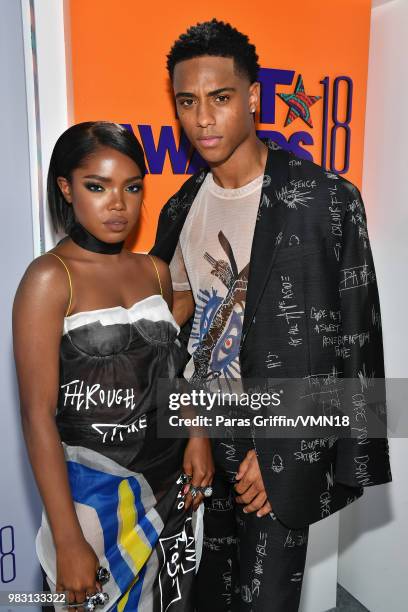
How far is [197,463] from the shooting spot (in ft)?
5.71

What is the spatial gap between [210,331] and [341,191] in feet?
1.87

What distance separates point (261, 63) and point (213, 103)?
0.74 meters

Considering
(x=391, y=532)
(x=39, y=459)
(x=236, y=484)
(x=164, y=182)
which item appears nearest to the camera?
(x=39, y=459)

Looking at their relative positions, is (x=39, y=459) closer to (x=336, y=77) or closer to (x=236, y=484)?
(x=236, y=484)

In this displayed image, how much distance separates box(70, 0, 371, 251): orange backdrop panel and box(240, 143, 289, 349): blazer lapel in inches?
24.5

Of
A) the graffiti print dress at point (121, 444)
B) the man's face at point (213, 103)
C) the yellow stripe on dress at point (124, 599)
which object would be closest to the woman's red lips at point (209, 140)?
the man's face at point (213, 103)

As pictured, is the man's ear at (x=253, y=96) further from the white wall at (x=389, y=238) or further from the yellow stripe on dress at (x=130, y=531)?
the yellow stripe on dress at (x=130, y=531)

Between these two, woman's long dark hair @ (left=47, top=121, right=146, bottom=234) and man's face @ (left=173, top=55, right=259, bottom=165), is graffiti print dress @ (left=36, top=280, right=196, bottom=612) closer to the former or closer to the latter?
woman's long dark hair @ (left=47, top=121, right=146, bottom=234)

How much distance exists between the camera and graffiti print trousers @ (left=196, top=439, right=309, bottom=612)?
169 centimetres

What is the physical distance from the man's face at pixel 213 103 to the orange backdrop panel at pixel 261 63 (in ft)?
Result: 1.29

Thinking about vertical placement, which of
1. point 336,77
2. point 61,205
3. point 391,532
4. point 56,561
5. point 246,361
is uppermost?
point 336,77

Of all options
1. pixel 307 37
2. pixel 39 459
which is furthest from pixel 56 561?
pixel 307 37

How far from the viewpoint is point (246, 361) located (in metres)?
1.69

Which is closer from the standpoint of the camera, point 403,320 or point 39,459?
point 39,459
